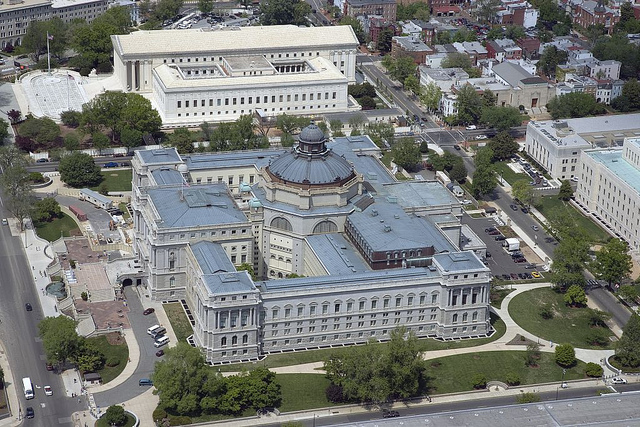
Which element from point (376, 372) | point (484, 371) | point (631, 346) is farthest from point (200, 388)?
A: point (631, 346)

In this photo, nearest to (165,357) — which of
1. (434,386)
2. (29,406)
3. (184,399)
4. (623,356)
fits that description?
(184,399)

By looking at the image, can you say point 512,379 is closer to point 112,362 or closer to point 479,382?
point 479,382

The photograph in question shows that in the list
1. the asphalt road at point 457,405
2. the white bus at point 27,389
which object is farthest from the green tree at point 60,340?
the asphalt road at point 457,405

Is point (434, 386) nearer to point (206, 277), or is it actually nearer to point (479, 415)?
point (479, 415)

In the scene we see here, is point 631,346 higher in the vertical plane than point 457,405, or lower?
higher

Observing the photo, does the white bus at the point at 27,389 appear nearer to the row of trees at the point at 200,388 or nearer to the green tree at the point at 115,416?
the green tree at the point at 115,416

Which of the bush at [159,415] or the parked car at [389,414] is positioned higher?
the bush at [159,415]
